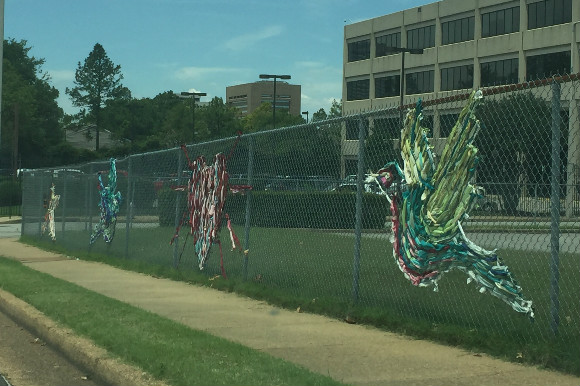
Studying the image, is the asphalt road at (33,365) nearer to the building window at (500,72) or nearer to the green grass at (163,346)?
the green grass at (163,346)

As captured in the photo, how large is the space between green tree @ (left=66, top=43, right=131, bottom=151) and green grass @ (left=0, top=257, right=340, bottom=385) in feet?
304

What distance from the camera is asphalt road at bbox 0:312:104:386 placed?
6.89 metres

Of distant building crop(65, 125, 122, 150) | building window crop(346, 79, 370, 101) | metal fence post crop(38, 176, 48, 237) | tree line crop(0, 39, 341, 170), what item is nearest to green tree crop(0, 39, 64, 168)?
tree line crop(0, 39, 341, 170)

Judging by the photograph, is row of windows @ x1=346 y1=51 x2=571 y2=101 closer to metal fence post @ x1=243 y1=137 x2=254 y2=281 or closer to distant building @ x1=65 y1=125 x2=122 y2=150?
metal fence post @ x1=243 y1=137 x2=254 y2=281

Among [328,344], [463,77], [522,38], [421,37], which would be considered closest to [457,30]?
[463,77]

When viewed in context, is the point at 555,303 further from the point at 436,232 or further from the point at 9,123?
the point at 9,123

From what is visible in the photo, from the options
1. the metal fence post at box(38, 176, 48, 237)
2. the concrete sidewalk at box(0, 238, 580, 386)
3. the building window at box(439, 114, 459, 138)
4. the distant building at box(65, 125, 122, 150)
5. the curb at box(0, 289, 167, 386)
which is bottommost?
Answer: the curb at box(0, 289, 167, 386)

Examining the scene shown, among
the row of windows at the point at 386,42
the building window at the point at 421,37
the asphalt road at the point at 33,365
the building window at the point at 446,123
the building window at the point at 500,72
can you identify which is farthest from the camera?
the row of windows at the point at 386,42

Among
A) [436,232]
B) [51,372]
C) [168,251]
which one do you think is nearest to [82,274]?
[168,251]

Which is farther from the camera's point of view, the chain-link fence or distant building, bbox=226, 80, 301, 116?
distant building, bbox=226, 80, 301, 116

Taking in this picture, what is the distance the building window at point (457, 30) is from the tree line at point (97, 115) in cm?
1972

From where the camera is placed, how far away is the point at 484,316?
7.23 m

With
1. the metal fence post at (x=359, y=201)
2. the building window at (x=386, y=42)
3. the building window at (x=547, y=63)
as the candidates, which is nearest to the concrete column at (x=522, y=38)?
the building window at (x=547, y=63)

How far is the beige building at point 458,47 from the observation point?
51031 mm
